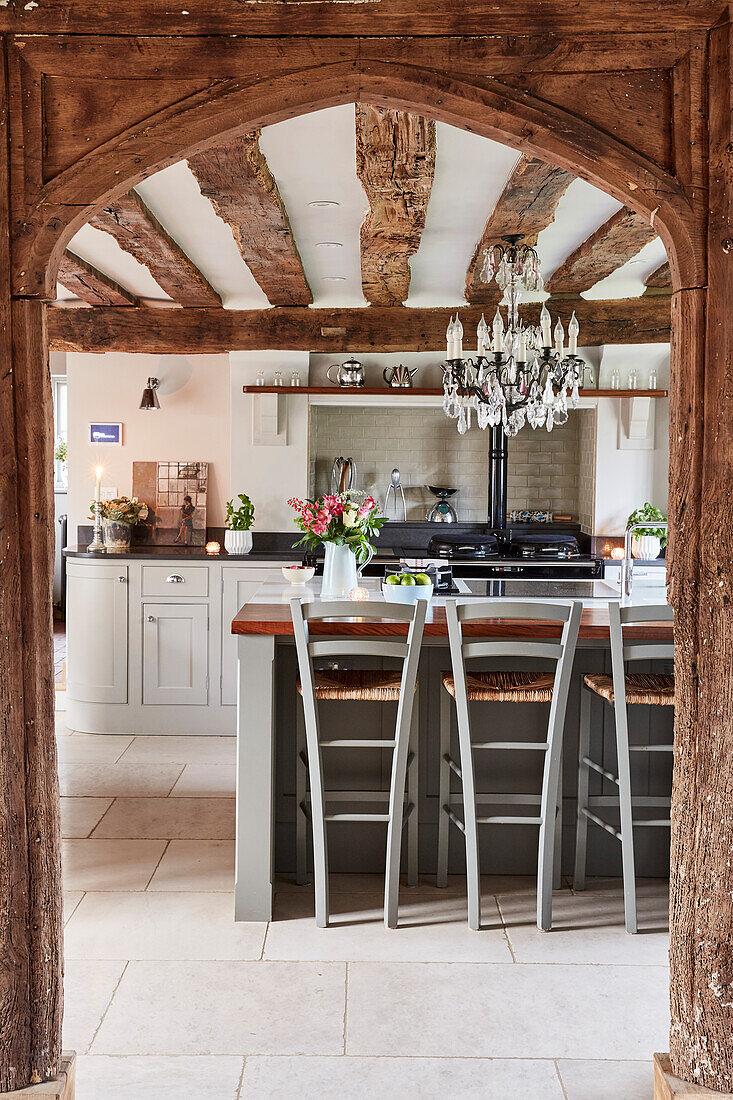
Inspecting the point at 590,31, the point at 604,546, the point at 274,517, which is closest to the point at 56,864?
the point at 590,31

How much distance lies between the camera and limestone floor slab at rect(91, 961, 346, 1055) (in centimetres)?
258

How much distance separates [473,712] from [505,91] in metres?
2.32

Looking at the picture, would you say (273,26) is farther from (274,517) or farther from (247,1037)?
(274,517)

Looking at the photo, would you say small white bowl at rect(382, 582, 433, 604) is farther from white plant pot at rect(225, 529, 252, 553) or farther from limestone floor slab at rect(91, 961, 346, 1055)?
white plant pot at rect(225, 529, 252, 553)

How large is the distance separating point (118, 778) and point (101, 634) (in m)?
1.18

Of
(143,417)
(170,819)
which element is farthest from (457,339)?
(143,417)

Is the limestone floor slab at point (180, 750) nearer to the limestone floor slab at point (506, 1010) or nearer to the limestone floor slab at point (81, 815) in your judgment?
the limestone floor slab at point (81, 815)

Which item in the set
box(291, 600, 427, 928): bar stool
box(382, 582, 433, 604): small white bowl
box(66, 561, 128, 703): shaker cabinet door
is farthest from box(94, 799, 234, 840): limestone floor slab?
box(66, 561, 128, 703): shaker cabinet door

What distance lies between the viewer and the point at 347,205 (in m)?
4.15

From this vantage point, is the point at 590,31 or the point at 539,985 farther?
the point at 539,985

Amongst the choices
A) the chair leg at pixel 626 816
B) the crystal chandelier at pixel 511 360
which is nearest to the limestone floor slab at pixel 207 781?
the chair leg at pixel 626 816

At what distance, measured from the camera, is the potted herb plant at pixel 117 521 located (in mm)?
6012

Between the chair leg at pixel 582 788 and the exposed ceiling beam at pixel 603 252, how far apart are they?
1904 millimetres

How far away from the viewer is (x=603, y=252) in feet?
15.6
